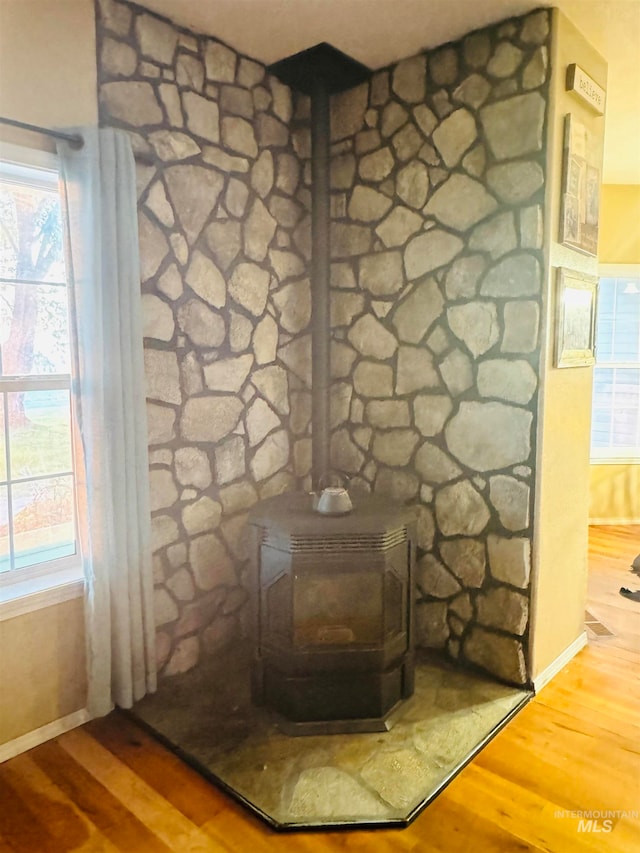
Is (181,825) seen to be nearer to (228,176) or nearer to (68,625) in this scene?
(68,625)

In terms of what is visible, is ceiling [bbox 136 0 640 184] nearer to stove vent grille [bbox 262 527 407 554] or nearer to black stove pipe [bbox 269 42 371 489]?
black stove pipe [bbox 269 42 371 489]

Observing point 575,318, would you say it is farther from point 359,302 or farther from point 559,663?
point 559,663

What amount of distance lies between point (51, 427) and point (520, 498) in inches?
75.6

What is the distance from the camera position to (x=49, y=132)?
204 cm

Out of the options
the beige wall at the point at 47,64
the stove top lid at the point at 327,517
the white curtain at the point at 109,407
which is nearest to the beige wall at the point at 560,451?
the stove top lid at the point at 327,517

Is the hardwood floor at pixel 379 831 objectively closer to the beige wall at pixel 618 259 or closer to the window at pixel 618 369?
the beige wall at pixel 618 259

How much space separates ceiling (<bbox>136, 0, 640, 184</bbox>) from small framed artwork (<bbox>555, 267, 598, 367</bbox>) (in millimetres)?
972

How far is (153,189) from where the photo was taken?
240 cm

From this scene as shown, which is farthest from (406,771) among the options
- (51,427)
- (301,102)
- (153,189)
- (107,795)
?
(301,102)

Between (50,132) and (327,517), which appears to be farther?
(327,517)

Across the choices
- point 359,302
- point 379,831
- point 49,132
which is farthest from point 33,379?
point 379,831

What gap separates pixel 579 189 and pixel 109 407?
211 cm

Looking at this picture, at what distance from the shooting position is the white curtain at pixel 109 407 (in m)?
2.12

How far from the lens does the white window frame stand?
2.05 meters
